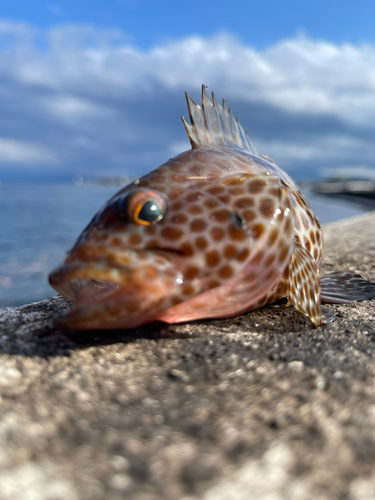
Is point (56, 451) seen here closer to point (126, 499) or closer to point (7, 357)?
point (126, 499)

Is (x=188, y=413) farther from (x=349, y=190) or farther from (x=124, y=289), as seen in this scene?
(x=349, y=190)

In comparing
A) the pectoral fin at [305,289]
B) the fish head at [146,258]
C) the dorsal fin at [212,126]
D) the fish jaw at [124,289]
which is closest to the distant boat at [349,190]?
the dorsal fin at [212,126]

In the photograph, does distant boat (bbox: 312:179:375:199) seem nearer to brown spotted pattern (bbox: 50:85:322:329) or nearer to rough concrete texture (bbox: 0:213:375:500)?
brown spotted pattern (bbox: 50:85:322:329)

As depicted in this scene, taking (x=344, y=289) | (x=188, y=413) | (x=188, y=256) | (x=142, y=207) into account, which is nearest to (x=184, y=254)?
(x=188, y=256)

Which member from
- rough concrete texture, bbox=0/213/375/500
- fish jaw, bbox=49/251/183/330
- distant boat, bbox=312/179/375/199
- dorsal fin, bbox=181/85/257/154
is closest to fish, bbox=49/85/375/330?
fish jaw, bbox=49/251/183/330

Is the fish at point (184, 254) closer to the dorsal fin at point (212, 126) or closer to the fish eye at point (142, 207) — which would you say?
the fish eye at point (142, 207)

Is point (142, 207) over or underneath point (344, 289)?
over

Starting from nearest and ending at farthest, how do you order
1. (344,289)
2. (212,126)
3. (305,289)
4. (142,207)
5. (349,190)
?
1. (142,207)
2. (305,289)
3. (344,289)
4. (212,126)
5. (349,190)
